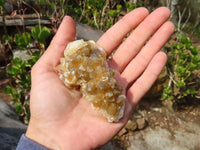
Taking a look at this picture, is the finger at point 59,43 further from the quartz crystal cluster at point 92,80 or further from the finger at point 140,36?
the finger at point 140,36

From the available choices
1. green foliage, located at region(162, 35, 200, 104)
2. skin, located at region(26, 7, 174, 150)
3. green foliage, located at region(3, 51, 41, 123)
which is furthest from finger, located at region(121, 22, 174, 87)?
green foliage, located at region(3, 51, 41, 123)

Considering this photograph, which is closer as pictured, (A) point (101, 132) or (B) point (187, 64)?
(A) point (101, 132)

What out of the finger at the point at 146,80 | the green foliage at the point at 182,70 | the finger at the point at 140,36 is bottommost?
the green foliage at the point at 182,70

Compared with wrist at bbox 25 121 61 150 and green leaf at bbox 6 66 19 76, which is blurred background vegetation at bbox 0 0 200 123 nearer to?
green leaf at bbox 6 66 19 76

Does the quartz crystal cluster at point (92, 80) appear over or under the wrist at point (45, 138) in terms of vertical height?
over

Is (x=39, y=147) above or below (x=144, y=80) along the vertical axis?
below

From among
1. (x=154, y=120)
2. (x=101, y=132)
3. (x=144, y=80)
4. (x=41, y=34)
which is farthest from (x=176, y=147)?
(x=41, y=34)

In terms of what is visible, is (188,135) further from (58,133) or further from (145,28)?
(58,133)

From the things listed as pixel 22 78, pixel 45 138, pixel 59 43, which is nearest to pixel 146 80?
pixel 59 43

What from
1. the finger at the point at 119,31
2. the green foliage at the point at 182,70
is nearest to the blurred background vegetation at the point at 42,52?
the green foliage at the point at 182,70
